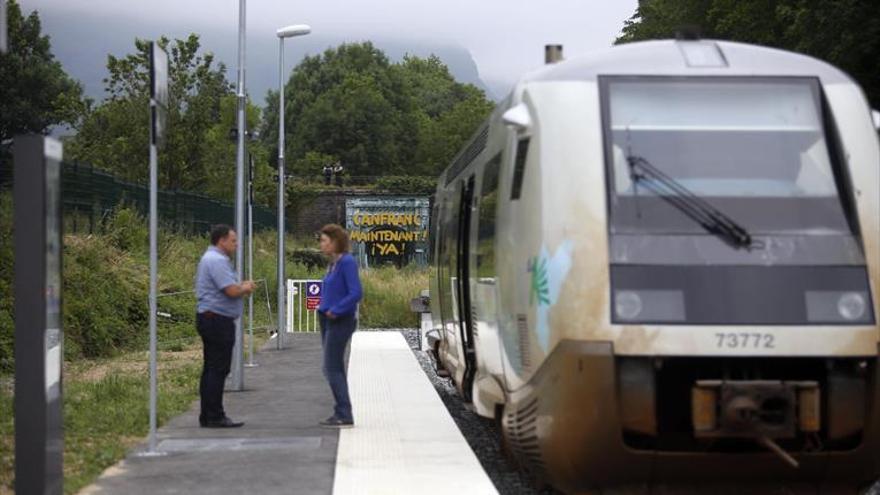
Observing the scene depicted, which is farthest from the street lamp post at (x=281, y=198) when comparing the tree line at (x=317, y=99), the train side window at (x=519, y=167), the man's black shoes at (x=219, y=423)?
the train side window at (x=519, y=167)

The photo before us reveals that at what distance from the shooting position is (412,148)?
11019 centimetres

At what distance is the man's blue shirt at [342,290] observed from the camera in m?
12.4

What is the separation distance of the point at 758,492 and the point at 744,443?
37 centimetres

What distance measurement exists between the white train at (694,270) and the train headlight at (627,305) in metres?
0.01

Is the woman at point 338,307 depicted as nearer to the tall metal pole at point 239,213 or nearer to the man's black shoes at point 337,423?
the man's black shoes at point 337,423

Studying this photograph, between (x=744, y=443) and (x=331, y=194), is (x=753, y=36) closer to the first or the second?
(x=744, y=443)

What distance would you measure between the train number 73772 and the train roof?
173 centimetres

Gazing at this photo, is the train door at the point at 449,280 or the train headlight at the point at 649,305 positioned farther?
the train door at the point at 449,280

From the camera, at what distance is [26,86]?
71.9 metres

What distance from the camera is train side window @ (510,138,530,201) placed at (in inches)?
343

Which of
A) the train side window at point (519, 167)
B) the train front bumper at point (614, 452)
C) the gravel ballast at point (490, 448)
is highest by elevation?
the train side window at point (519, 167)

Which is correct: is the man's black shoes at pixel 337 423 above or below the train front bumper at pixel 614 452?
below

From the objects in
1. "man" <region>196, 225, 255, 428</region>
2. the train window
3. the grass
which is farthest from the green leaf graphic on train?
"man" <region>196, 225, 255, 428</region>

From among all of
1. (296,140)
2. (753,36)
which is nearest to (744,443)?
(753,36)
